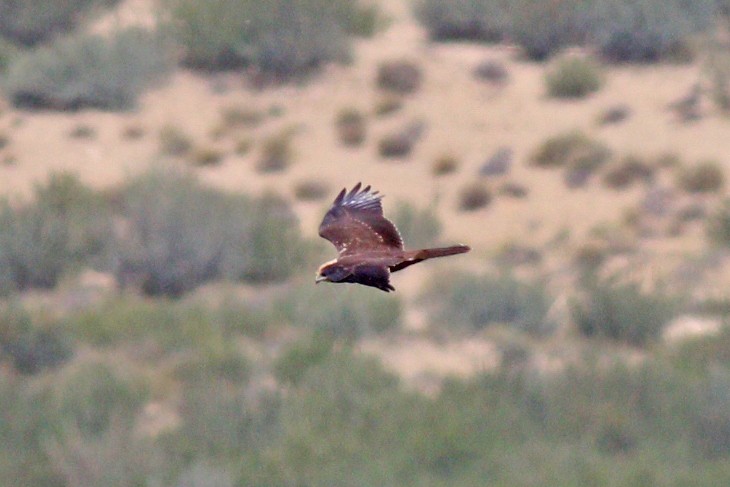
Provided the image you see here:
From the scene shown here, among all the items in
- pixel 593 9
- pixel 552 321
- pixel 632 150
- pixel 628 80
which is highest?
pixel 593 9

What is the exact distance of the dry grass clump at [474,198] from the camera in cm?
2769

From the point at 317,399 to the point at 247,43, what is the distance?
2060 centimetres

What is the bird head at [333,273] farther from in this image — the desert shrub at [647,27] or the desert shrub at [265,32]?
the desert shrub at [647,27]

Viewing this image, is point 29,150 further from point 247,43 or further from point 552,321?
point 552,321

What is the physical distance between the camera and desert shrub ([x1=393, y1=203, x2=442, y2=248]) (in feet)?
84.1

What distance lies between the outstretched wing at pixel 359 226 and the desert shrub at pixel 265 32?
24.6 metres

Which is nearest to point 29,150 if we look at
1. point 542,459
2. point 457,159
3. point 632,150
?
point 457,159

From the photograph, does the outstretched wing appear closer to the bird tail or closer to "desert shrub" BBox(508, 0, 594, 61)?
the bird tail

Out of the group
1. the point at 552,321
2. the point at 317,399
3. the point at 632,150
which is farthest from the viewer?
the point at 632,150

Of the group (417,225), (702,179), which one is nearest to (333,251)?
(417,225)

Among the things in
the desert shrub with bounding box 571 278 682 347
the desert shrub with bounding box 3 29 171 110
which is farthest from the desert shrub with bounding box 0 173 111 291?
the desert shrub with bounding box 571 278 682 347

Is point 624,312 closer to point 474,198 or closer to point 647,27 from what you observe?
point 474,198

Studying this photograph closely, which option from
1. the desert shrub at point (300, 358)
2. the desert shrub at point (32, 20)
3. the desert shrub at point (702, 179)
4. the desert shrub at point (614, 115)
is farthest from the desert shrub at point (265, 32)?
the desert shrub at point (300, 358)

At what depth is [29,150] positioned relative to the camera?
29516 mm
